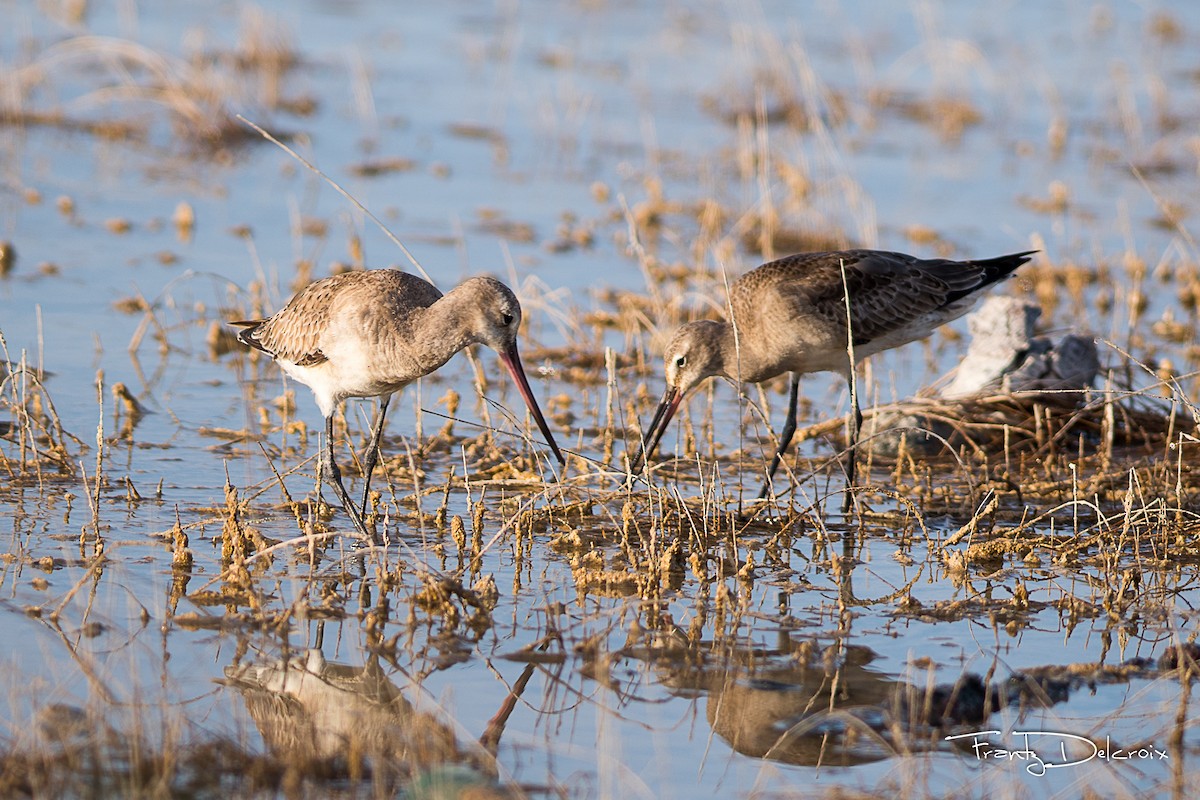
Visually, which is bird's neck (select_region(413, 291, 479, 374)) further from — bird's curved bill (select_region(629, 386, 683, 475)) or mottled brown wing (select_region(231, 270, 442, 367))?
bird's curved bill (select_region(629, 386, 683, 475))

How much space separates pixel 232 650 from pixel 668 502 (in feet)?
6.25

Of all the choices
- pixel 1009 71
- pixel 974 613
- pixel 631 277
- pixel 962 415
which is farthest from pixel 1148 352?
pixel 1009 71

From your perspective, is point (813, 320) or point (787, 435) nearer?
point (813, 320)

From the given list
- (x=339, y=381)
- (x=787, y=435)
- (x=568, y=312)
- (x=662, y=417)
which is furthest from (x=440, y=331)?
(x=568, y=312)

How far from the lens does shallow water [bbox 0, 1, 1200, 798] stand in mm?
4664

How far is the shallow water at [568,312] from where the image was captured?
184 inches

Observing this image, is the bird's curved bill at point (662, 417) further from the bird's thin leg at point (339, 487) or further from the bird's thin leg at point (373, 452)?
the bird's thin leg at point (339, 487)

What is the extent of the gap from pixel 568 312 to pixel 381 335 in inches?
125

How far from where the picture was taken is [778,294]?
274 inches

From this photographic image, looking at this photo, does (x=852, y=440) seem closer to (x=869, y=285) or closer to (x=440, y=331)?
(x=869, y=285)

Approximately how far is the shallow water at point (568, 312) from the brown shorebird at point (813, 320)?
1.54 ft

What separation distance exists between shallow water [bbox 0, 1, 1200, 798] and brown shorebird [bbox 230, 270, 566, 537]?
377 millimetres

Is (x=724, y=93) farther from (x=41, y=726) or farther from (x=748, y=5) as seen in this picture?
(x=41, y=726)

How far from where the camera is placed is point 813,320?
694 centimetres
